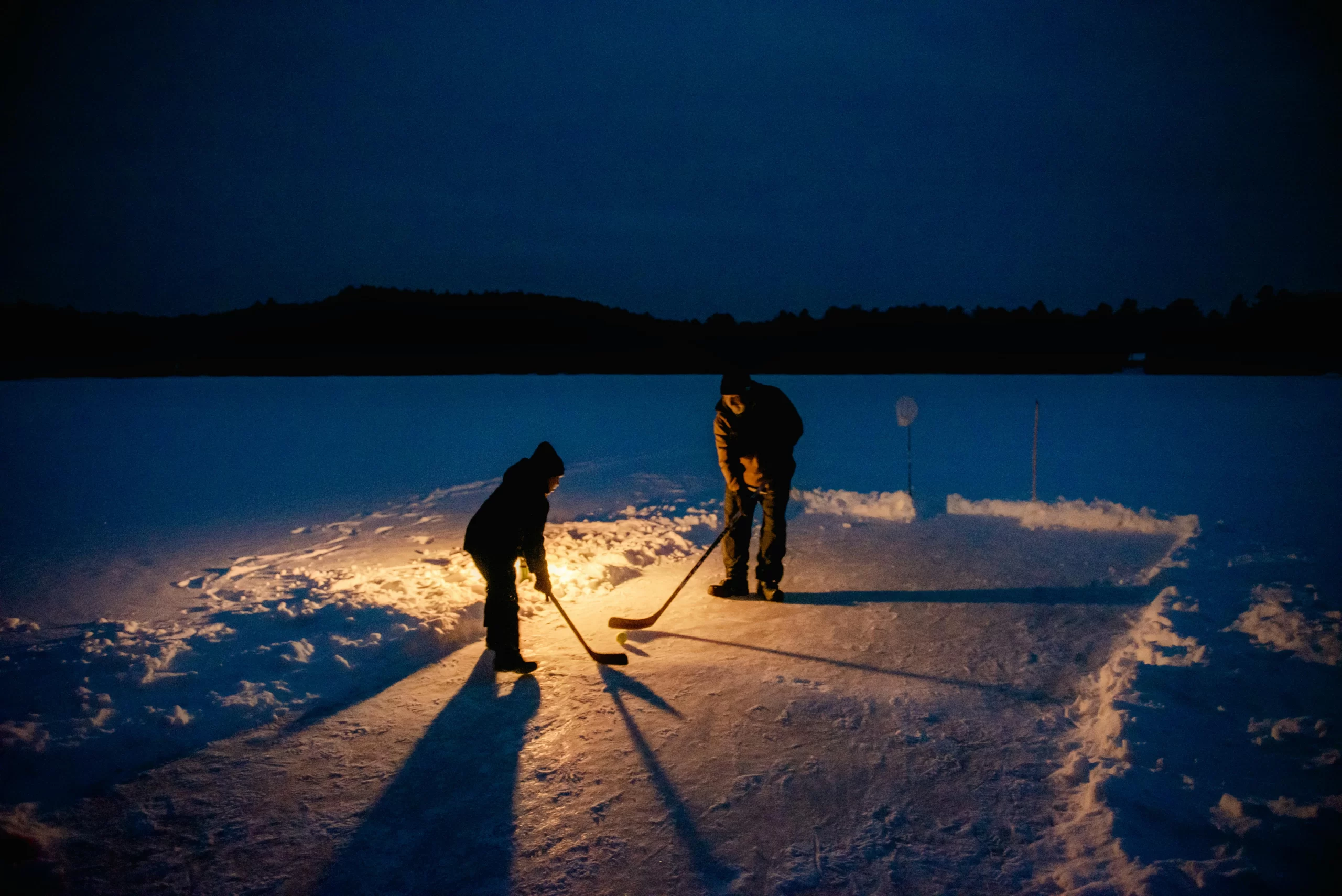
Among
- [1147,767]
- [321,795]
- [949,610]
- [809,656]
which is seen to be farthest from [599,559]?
[1147,767]

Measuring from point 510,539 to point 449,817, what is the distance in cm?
179

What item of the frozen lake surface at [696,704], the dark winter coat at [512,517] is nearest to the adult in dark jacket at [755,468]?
the frozen lake surface at [696,704]

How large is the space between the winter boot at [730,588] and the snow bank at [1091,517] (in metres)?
4.28

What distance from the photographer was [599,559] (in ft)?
23.7

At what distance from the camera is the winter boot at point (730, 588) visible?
6.07 metres

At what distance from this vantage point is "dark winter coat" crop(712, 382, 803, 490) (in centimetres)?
569

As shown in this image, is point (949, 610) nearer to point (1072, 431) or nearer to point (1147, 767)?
point (1147, 767)

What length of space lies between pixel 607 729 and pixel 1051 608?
3.89 m

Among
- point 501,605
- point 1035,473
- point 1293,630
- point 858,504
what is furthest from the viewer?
point 858,504

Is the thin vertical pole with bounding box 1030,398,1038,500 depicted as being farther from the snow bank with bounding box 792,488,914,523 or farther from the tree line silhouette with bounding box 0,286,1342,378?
the tree line silhouette with bounding box 0,286,1342,378

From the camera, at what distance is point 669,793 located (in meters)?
3.23

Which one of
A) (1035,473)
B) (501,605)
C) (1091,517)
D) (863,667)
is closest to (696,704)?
(863,667)

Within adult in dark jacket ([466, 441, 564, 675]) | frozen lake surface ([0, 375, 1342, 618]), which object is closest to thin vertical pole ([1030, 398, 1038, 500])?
frozen lake surface ([0, 375, 1342, 618])

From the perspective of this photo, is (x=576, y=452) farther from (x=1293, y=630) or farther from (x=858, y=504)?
(x=1293, y=630)
